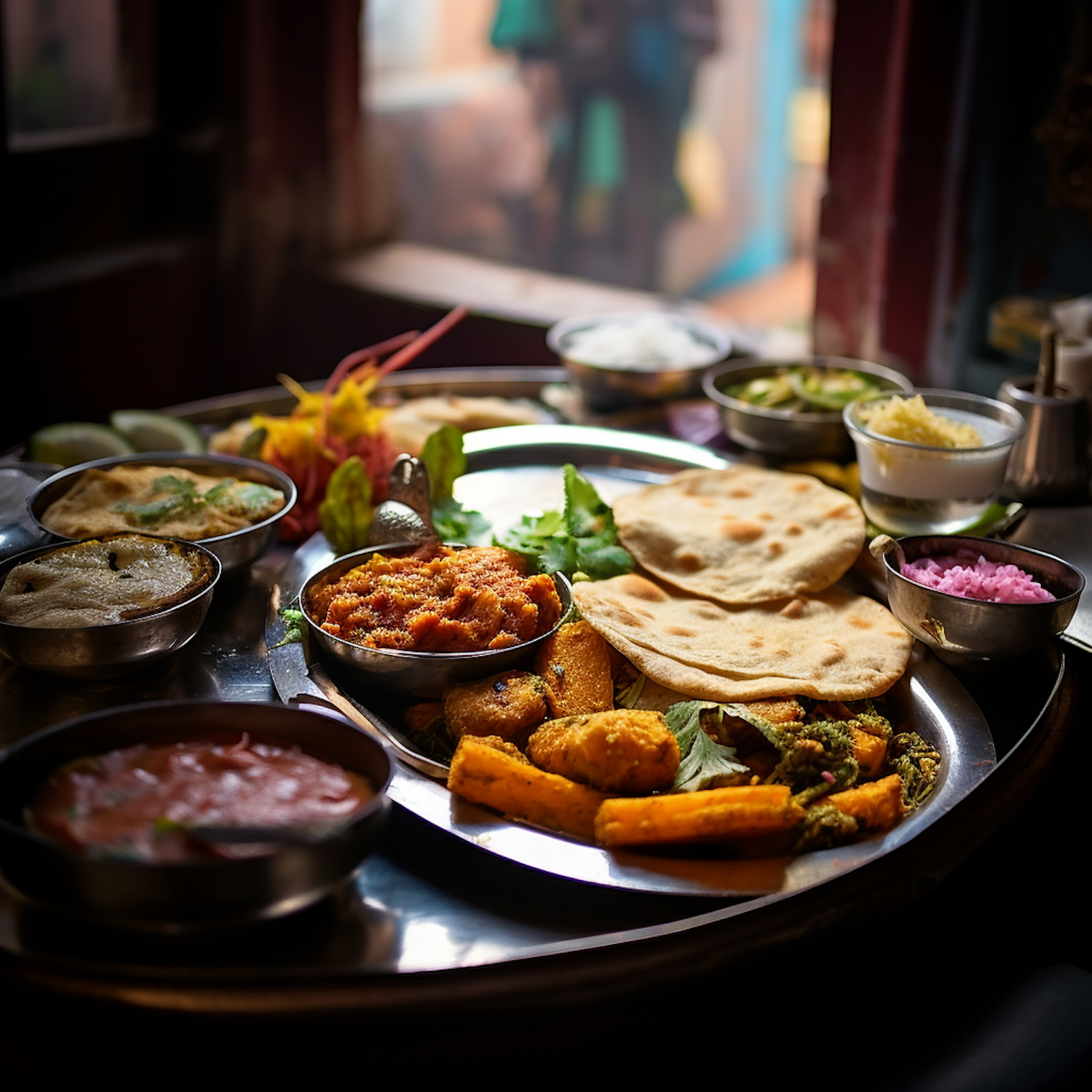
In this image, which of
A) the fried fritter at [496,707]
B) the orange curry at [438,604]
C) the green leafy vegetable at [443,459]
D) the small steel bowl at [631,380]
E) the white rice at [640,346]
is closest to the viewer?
the fried fritter at [496,707]

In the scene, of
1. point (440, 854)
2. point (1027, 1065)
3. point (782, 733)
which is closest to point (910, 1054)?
point (1027, 1065)

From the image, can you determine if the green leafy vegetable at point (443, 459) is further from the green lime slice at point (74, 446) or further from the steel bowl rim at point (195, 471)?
the green lime slice at point (74, 446)

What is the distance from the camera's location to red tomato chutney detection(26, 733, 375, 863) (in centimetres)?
131

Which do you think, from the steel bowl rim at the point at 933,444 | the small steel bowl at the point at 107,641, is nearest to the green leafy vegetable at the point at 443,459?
the small steel bowl at the point at 107,641

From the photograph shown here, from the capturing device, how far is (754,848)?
1.58 metres

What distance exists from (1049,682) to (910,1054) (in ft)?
2.61

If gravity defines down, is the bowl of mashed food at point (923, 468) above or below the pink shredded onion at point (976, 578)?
above

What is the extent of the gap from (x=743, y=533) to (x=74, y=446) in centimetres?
167

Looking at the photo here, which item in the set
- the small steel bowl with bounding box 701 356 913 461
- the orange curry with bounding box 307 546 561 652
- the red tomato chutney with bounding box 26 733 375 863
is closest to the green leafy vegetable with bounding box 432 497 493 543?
the orange curry with bounding box 307 546 561 652

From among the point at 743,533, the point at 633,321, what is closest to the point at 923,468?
the point at 743,533

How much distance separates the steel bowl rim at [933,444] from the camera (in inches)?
93.9

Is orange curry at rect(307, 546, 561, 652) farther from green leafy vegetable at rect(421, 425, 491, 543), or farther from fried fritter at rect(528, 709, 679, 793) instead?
green leafy vegetable at rect(421, 425, 491, 543)

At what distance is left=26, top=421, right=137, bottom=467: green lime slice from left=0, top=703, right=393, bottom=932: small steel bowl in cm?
141

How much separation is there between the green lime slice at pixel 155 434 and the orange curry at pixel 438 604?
3.26ft
